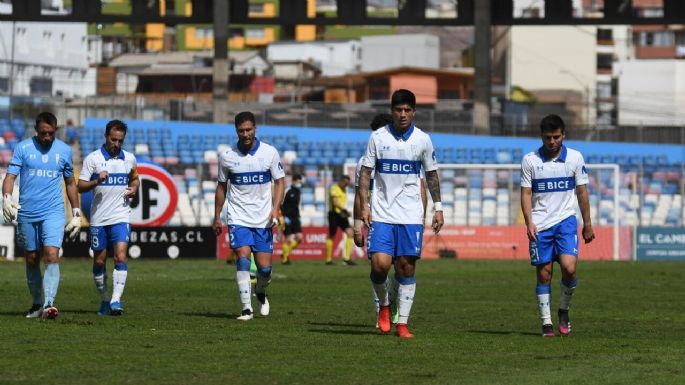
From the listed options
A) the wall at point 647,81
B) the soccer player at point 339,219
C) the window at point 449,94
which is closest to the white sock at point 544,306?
the soccer player at point 339,219

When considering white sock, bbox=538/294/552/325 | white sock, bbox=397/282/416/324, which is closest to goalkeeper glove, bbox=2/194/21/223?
white sock, bbox=397/282/416/324

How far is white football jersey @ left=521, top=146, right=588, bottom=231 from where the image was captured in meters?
15.2

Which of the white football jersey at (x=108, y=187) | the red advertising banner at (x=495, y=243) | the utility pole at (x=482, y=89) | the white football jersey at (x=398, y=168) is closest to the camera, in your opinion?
the white football jersey at (x=398, y=168)

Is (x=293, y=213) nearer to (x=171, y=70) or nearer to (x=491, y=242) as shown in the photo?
(x=491, y=242)

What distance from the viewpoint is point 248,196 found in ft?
55.7

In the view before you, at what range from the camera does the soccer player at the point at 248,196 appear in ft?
55.4

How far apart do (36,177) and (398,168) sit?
169 inches

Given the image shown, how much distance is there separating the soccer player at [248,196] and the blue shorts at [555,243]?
10.5 ft

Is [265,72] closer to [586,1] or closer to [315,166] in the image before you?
[586,1]

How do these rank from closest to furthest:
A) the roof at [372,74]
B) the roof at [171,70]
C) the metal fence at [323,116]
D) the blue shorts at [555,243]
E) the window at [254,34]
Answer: the blue shorts at [555,243]
the metal fence at [323,116]
the roof at [372,74]
the roof at [171,70]
the window at [254,34]

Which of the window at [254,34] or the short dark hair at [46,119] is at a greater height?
the window at [254,34]

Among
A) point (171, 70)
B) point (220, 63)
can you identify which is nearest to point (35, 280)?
point (220, 63)

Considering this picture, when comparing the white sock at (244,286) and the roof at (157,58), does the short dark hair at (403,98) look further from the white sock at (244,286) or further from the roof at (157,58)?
the roof at (157,58)

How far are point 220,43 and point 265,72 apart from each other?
163 feet
